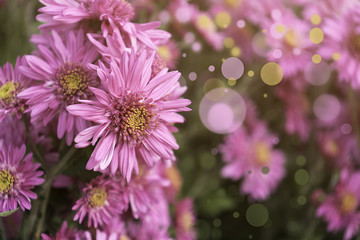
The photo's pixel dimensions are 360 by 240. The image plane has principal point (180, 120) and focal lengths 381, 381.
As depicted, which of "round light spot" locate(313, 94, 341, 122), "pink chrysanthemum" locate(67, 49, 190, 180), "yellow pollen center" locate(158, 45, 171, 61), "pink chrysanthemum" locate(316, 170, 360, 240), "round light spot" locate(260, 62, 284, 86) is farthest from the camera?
"round light spot" locate(313, 94, 341, 122)

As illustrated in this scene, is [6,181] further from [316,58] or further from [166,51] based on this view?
[316,58]

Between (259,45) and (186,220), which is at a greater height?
(259,45)

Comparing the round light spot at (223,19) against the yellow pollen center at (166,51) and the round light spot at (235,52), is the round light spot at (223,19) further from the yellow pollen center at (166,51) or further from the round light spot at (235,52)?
the yellow pollen center at (166,51)

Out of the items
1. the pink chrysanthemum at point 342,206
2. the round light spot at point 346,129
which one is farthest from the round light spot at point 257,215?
the round light spot at point 346,129

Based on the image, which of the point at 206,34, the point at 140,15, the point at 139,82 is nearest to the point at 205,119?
the point at 206,34

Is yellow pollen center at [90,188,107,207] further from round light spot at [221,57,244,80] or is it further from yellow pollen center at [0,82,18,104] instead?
round light spot at [221,57,244,80]

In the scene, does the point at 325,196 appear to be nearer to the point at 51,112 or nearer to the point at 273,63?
the point at 273,63

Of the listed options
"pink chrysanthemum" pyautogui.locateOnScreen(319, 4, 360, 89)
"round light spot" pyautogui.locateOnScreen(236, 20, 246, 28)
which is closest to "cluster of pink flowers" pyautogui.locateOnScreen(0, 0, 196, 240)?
"pink chrysanthemum" pyautogui.locateOnScreen(319, 4, 360, 89)

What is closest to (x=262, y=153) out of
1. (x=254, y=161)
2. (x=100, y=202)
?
(x=254, y=161)
